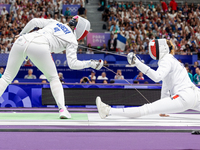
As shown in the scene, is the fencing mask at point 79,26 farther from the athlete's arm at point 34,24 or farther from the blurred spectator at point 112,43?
the blurred spectator at point 112,43

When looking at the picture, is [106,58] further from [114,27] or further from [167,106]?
[167,106]

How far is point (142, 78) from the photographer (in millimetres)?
9383

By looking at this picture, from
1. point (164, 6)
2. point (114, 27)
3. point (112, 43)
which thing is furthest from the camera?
point (164, 6)

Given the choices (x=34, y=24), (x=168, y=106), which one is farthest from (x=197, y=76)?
(x=34, y=24)

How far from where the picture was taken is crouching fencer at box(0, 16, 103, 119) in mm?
3889

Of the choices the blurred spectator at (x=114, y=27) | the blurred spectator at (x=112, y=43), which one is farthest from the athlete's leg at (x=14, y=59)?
the blurred spectator at (x=114, y=27)

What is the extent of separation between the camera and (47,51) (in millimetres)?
3916

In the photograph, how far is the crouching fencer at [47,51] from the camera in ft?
12.8

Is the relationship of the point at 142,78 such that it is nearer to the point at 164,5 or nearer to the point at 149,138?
the point at 149,138

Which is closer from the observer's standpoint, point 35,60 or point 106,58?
point 35,60

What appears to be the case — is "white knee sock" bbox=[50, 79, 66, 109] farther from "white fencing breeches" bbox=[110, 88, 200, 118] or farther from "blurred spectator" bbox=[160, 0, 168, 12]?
"blurred spectator" bbox=[160, 0, 168, 12]

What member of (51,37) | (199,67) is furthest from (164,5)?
(51,37)

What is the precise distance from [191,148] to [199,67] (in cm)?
830

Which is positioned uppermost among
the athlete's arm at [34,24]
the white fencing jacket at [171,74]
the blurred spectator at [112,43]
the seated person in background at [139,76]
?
the athlete's arm at [34,24]
